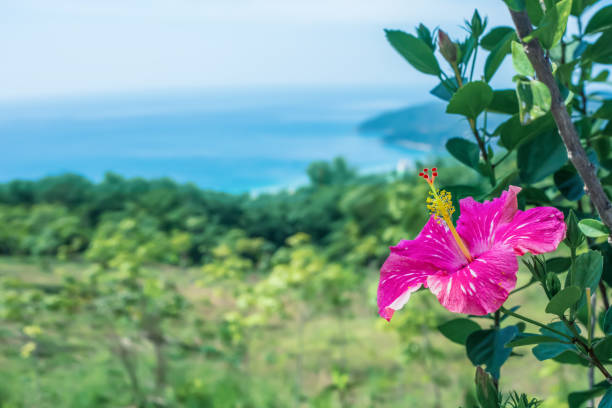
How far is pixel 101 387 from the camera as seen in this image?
72.5 inches

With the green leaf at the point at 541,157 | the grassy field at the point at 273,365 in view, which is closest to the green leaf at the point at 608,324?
the green leaf at the point at 541,157

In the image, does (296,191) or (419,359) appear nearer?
(419,359)

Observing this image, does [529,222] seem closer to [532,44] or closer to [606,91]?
[532,44]

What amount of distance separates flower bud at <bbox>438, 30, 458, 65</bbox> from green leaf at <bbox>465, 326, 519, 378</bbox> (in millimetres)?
213

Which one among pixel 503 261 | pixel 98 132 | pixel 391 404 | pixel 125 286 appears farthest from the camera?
pixel 98 132

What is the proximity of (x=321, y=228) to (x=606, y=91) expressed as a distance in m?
2.63

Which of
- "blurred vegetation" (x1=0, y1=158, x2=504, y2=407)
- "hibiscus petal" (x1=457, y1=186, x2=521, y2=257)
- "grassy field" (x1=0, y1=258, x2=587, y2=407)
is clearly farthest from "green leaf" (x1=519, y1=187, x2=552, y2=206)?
"grassy field" (x1=0, y1=258, x2=587, y2=407)

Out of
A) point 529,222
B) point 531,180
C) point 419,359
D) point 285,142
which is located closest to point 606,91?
point 531,180

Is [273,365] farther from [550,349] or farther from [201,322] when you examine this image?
[550,349]

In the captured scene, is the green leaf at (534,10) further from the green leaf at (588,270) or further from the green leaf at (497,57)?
the green leaf at (588,270)

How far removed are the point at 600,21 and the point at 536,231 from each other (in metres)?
0.25

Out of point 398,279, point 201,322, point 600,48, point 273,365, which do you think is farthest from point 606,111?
point 201,322

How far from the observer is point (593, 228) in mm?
342

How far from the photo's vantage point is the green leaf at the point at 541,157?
436 millimetres
